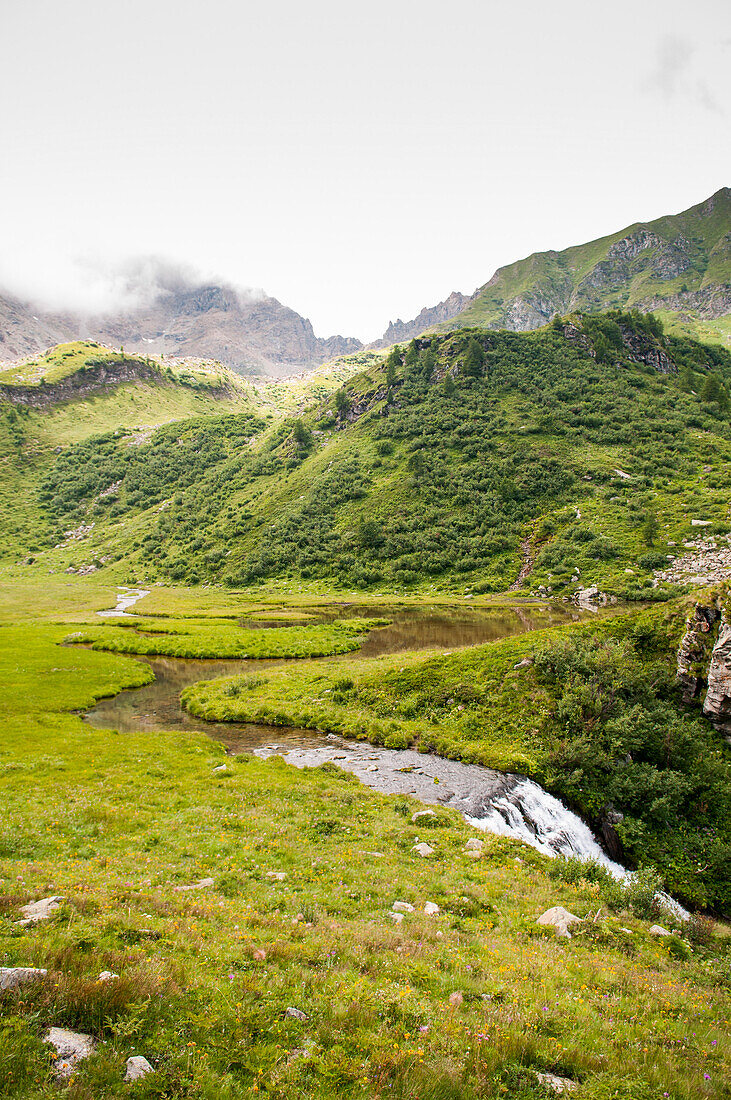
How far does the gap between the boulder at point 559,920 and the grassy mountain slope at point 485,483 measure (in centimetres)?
7676

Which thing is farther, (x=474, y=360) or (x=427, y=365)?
(x=427, y=365)

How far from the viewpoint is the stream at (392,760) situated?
73.4 feet

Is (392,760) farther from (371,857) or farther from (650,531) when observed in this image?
(650,531)

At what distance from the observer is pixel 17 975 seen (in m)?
6.88

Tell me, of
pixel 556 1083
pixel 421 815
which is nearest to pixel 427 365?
pixel 421 815

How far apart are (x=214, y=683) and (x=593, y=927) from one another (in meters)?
38.1

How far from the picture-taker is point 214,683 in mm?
45531

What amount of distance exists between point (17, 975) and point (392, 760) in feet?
80.9

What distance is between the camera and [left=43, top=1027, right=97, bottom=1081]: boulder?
228 inches

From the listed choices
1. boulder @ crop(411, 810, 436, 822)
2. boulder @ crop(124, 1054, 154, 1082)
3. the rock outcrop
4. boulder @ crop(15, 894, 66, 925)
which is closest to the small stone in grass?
boulder @ crop(15, 894, 66, 925)

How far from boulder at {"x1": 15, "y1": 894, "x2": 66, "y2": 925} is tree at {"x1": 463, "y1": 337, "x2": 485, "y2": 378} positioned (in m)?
189

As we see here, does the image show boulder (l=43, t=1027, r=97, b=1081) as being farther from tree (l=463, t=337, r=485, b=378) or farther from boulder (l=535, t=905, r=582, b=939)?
tree (l=463, t=337, r=485, b=378)

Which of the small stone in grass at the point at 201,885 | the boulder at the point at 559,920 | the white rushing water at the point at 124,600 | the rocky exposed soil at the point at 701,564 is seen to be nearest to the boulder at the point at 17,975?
the small stone in grass at the point at 201,885

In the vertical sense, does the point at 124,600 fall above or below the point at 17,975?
below
